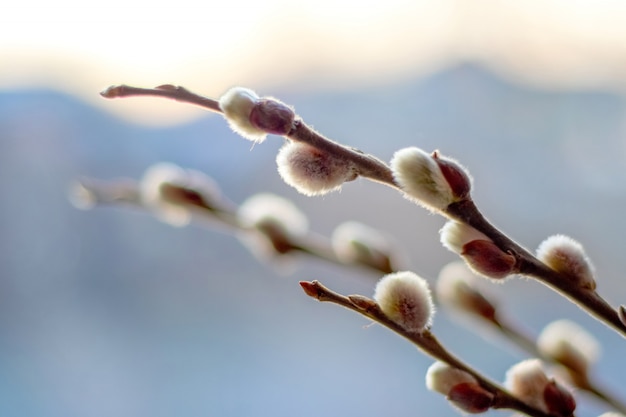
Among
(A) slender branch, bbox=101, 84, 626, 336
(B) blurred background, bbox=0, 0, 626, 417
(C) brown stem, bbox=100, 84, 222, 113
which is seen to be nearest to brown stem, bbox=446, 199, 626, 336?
(A) slender branch, bbox=101, 84, 626, 336

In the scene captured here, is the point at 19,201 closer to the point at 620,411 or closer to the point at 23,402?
the point at 23,402

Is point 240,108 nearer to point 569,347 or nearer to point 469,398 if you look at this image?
point 469,398

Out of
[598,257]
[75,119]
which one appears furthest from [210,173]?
[598,257]

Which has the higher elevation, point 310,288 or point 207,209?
Answer: point 207,209

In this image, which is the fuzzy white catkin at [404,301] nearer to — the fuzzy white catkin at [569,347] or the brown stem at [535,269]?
the brown stem at [535,269]

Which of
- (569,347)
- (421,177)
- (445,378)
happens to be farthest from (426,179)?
(569,347)

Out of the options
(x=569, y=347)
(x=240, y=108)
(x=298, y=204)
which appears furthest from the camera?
(x=298, y=204)
